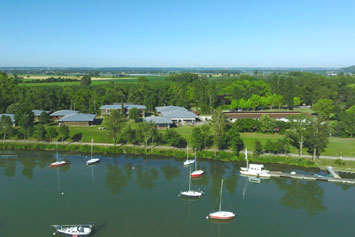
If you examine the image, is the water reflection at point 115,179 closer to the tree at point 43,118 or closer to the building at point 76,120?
the building at point 76,120

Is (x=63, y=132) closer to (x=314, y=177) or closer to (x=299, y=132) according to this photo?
(x=299, y=132)

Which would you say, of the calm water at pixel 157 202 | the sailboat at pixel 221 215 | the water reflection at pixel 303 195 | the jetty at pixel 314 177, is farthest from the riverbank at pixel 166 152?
the sailboat at pixel 221 215

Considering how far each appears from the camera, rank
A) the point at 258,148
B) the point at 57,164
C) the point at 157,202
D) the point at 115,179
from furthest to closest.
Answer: the point at 258,148 < the point at 57,164 < the point at 115,179 < the point at 157,202

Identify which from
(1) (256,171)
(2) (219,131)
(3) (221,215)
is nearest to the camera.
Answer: (3) (221,215)

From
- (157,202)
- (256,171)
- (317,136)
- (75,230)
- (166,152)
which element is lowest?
(157,202)

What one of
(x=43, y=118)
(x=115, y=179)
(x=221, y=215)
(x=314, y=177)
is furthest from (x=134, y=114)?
(x=221, y=215)
